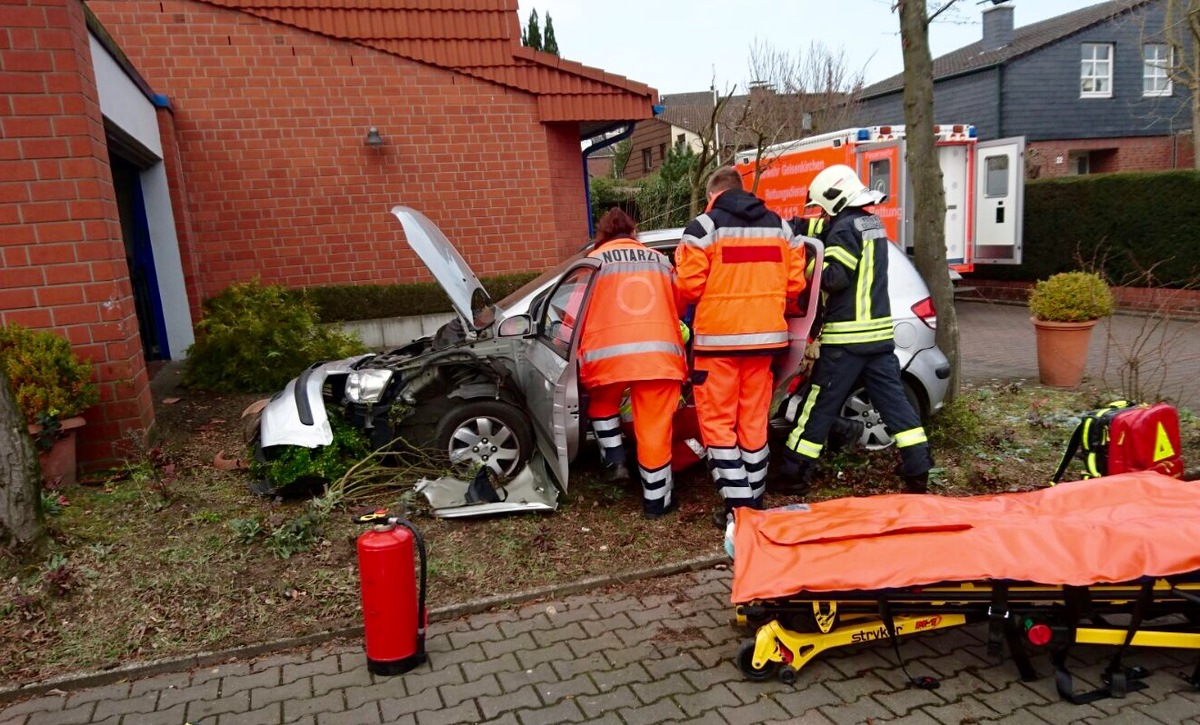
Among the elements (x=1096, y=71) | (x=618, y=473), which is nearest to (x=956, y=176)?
(x=618, y=473)

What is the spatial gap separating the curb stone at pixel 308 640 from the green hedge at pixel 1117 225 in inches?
383

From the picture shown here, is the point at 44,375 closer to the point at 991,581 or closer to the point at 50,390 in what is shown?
the point at 50,390

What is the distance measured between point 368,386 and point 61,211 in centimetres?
239

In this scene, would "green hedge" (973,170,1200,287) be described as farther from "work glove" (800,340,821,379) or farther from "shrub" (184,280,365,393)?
"shrub" (184,280,365,393)

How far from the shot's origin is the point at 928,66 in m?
5.90

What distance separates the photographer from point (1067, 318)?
7555mm

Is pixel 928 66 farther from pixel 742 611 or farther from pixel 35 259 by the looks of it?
pixel 35 259

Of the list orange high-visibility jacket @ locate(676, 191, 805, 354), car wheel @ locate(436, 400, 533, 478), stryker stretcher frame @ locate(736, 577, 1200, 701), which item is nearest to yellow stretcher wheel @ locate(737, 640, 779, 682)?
stryker stretcher frame @ locate(736, 577, 1200, 701)

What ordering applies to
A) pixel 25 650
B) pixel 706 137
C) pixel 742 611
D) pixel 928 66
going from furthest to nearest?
pixel 706 137 < pixel 928 66 < pixel 25 650 < pixel 742 611

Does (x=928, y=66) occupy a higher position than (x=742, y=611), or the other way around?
(x=928, y=66)

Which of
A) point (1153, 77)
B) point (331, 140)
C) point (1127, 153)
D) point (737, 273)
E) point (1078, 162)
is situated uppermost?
point (1153, 77)

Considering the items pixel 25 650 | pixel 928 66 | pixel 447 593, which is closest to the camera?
pixel 25 650

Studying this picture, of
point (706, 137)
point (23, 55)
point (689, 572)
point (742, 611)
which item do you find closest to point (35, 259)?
point (23, 55)

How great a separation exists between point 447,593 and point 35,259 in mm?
3743
